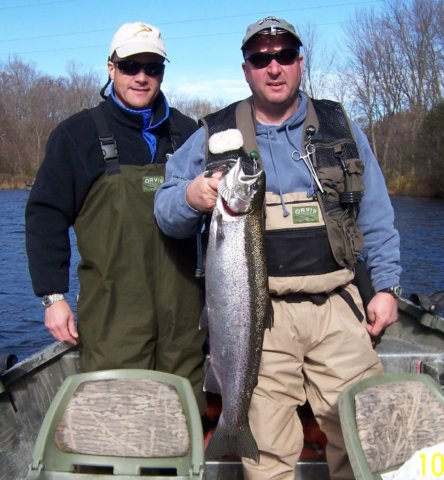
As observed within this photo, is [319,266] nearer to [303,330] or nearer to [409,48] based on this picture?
[303,330]

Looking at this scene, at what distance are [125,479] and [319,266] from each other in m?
1.35

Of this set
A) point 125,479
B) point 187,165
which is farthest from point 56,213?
point 125,479

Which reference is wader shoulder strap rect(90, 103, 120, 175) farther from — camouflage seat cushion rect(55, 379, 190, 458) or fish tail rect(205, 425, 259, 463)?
fish tail rect(205, 425, 259, 463)

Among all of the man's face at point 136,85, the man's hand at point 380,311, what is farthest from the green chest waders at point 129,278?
the man's hand at point 380,311

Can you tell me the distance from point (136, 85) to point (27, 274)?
39.5 ft

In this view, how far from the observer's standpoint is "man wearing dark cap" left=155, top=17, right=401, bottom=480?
10.1ft

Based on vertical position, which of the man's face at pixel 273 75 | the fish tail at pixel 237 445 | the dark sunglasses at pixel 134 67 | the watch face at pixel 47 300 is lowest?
the fish tail at pixel 237 445

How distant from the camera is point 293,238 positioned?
122 inches

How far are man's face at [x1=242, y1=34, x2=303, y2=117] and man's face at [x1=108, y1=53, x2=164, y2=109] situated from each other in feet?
1.98

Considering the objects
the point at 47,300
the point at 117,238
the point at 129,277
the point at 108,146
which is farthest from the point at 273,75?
the point at 47,300

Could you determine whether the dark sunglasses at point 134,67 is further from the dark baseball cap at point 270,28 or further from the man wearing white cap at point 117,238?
the dark baseball cap at point 270,28

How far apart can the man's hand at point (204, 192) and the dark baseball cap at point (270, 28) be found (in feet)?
2.63

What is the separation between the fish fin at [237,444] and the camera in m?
2.93

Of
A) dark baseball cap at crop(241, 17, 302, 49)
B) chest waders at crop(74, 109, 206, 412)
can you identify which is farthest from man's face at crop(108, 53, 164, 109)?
dark baseball cap at crop(241, 17, 302, 49)
